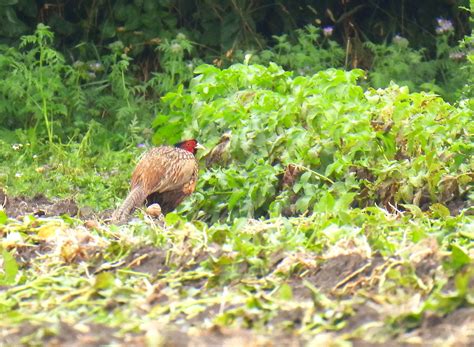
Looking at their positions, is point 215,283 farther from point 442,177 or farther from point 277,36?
point 277,36

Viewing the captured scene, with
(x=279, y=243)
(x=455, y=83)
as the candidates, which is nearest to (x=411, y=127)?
(x=279, y=243)

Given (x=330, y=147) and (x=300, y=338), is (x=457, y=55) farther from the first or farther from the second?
(x=300, y=338)

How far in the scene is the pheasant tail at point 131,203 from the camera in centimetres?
829

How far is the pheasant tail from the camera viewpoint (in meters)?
8.29

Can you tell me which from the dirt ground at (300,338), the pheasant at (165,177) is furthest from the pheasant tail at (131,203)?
the dirt ground at (300,338)

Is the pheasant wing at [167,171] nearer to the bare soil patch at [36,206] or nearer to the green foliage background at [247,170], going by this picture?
the green foliage background at [247,170]

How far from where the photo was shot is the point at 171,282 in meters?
5.07

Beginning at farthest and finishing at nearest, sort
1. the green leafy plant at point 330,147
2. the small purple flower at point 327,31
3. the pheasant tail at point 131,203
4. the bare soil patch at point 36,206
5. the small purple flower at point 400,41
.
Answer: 1. the small purple flower at point 327,31
2. the small purple flower at point 400,41
3. the bare soil patch at point 36,206
4. the pheasant tail at point 131,203
5. the green leafy plant at point 330,147

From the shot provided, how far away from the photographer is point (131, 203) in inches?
337

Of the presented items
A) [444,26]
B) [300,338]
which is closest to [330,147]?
[300,338]

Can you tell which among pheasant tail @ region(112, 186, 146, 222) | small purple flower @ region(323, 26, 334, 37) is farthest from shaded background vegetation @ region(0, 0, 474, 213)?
pheasant tail @ region(112, 186, 146, 222)

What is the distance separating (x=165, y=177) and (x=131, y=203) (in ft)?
1.21

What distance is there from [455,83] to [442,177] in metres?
5.30

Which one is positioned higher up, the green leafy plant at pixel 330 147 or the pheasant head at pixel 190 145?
the green leafy plant at pixel 330 147
